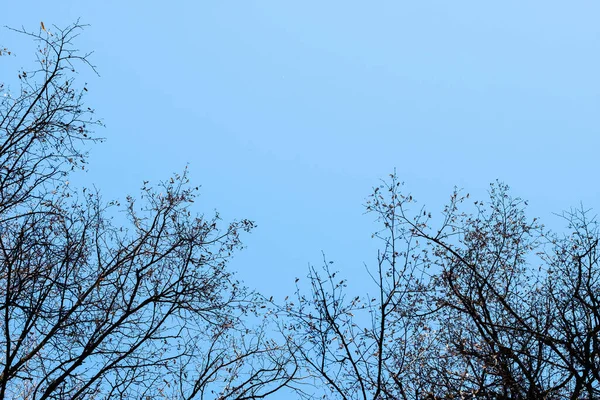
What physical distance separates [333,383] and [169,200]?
4.86 m

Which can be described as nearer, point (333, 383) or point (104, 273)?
point (333, 383)

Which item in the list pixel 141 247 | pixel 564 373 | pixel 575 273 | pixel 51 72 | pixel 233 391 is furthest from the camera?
pixel 141 247

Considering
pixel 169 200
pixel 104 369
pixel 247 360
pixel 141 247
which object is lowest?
pixel 104 369

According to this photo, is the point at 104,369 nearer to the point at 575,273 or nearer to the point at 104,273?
the point at 104,273

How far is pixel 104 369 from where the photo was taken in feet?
25.6

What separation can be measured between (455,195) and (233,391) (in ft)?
16.8

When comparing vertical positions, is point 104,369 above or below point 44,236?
below

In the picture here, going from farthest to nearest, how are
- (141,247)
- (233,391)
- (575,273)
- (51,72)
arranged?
1. (141,247)
2. (233,391)
3. (575,273)
4. (51,72)

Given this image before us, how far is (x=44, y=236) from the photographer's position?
6.96 m

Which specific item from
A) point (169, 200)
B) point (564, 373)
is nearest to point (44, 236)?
point (169, 200)

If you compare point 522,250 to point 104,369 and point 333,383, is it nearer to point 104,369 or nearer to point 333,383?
point 333,383

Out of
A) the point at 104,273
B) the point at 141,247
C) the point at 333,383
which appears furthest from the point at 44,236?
the point at 333,383

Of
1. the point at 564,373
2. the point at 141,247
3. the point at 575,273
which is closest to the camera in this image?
the point at 564,373

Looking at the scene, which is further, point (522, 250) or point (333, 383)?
point (522, 250)
